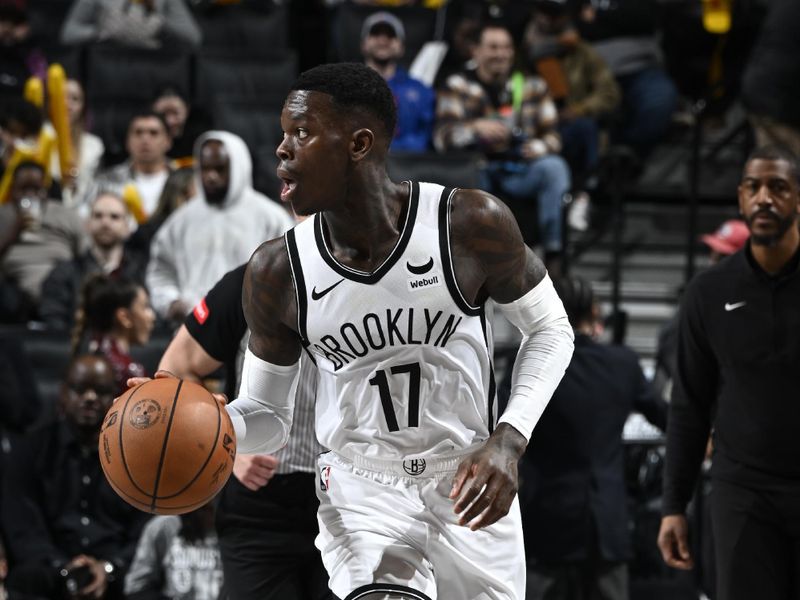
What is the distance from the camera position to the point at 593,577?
5.95 meters

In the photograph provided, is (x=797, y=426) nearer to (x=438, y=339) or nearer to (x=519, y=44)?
(x=438, y=339)

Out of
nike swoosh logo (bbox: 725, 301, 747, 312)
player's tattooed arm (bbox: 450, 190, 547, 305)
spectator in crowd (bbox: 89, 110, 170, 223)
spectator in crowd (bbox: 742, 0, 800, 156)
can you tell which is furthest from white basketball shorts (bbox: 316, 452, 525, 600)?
spectator in crowd (bbox: 89, 110, 170, 223)

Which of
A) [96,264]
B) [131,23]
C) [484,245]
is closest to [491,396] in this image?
[484,245]

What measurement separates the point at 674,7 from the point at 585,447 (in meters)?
6.06

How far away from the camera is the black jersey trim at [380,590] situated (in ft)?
10.8

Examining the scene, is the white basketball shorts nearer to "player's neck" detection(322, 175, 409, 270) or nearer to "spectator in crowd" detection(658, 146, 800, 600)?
"player's neck" detection(322, 175, 409, 270)

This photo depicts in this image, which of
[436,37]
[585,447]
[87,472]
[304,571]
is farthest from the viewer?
[436,37]

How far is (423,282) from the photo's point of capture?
133 inches

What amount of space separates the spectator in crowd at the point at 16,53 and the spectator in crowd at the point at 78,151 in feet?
2.76

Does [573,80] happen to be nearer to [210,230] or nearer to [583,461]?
[210,230]

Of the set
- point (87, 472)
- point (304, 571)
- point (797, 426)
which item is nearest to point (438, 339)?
point (304, 571)

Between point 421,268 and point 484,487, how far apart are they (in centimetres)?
57

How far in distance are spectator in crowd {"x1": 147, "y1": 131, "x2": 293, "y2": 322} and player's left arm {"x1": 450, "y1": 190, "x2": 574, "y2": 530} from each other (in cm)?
395

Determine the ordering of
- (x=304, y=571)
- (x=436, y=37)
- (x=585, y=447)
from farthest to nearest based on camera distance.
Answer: (x=436, y=37), (x=585, y=447), (x=304, y=571)
